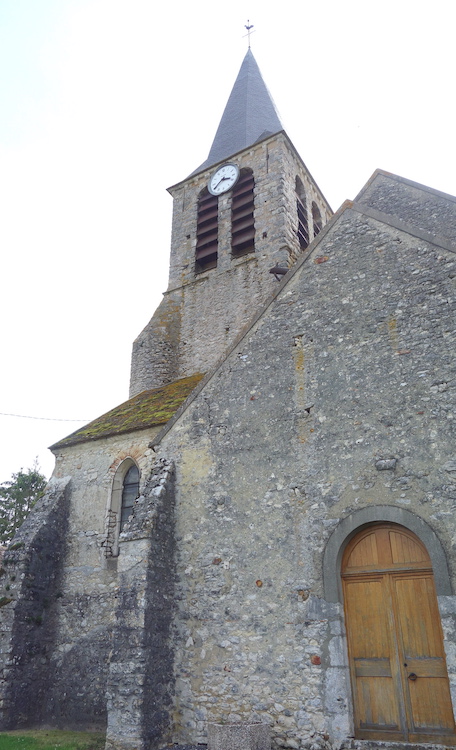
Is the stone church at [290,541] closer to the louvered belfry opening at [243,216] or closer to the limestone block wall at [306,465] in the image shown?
the limestone block wall at [306,465]

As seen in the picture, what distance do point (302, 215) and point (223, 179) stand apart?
10.3ft

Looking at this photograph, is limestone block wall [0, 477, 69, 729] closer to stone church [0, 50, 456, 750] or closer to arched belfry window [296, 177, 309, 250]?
stone church [0, 50, 456, 750]

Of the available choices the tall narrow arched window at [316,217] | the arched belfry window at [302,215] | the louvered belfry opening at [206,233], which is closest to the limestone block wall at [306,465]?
the arched belfry window at [302,215]

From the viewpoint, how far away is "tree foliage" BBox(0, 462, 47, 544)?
27.6 metres

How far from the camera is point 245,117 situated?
22000 millimetres

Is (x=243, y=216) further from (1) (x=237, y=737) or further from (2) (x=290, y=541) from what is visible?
(1) (x=237, y=737)

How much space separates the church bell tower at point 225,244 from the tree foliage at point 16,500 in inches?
590

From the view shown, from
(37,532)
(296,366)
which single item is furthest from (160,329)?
(296,366)

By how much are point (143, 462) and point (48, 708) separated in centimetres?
506

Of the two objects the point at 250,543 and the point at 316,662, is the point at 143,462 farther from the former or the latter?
the point at 316,662

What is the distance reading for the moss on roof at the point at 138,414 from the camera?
40.5 ft

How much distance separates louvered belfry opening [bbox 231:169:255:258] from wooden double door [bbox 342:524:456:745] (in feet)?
38.5

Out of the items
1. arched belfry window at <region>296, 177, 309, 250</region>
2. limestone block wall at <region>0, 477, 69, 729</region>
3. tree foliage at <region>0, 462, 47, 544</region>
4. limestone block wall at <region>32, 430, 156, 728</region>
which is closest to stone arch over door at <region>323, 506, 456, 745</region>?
Result: limestone block wall at <region>32, 430, 156, 728</region>

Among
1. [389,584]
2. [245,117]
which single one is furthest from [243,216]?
[389,584]
